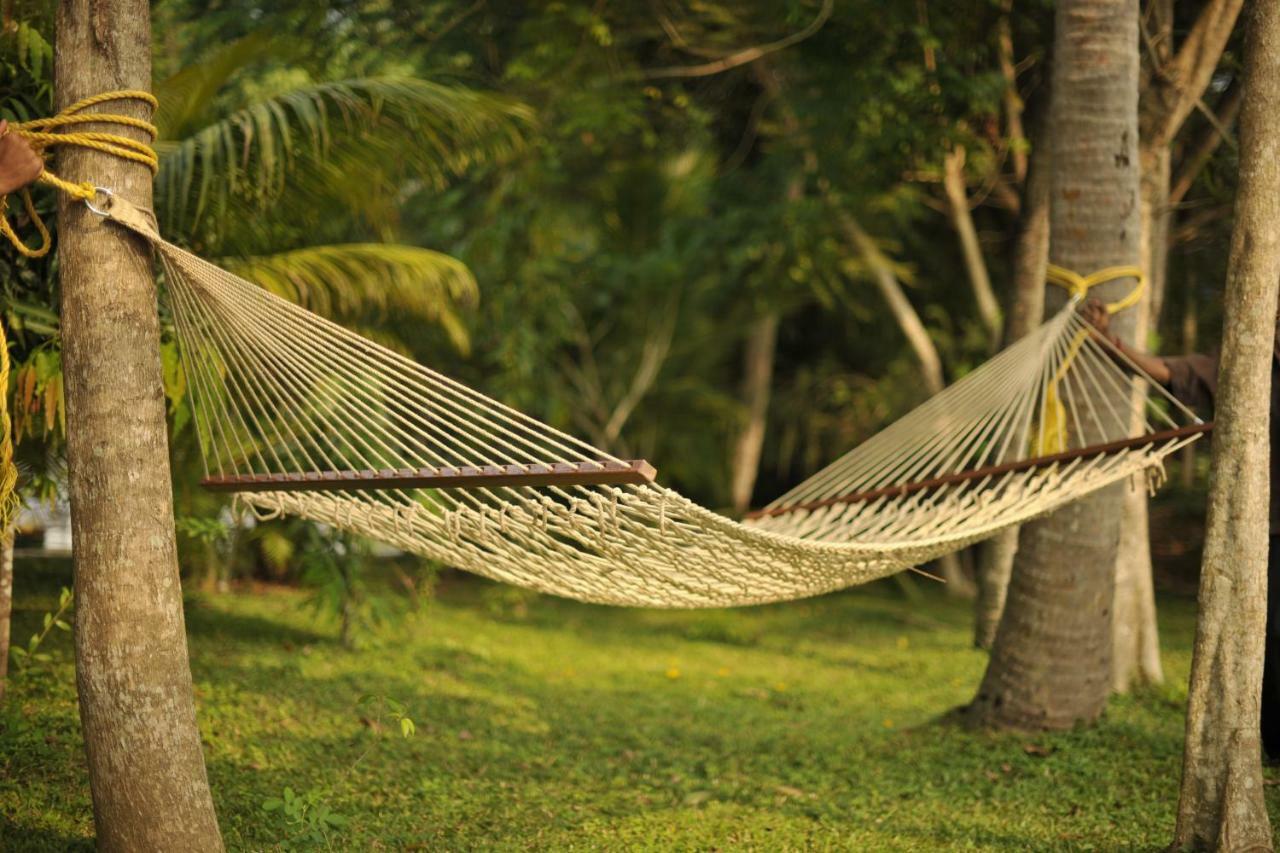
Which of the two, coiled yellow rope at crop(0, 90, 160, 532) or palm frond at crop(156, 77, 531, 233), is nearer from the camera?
coiled yellow rope at crop(0, 90, 160, 532)

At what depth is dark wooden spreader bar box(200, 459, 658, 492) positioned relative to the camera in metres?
1.93

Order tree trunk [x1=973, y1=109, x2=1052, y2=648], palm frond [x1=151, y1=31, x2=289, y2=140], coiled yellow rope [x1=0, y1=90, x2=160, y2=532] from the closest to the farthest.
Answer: coiled yellow rope [x1=0, y1=90, x2=160, y2=532] < palm frond [x1=151, y1=31, x2=289, y2=140] < tree trunk [x1=973, y1=109, x2=1052, y2=648]

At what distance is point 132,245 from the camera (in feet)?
6.84

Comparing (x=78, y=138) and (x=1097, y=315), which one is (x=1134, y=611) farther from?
(x=78, y=138)

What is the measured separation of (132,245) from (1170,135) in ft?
11.2

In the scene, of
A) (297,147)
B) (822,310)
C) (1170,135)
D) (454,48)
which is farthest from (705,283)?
(297,147)

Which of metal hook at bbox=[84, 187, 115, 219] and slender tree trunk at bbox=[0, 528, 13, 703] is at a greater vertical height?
metal hook at bbox=[84, 187, 115, 219]

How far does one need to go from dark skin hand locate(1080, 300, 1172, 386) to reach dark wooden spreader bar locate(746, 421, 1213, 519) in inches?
7.9

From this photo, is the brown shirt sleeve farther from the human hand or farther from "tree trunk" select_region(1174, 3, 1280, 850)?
"tree trunk" select_region(1174, 3, 1280, 850)

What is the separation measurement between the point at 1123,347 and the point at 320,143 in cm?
237

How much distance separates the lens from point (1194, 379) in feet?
9.27

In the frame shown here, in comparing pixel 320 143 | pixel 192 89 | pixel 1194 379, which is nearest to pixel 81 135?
pixel 192 89

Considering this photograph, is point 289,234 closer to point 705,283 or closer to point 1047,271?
point 1047,271

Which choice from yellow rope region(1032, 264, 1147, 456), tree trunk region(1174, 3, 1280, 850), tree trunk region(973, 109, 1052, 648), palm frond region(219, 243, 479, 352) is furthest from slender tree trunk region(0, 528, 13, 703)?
Result: tree trunk region(973, 109, 1052, 648)
